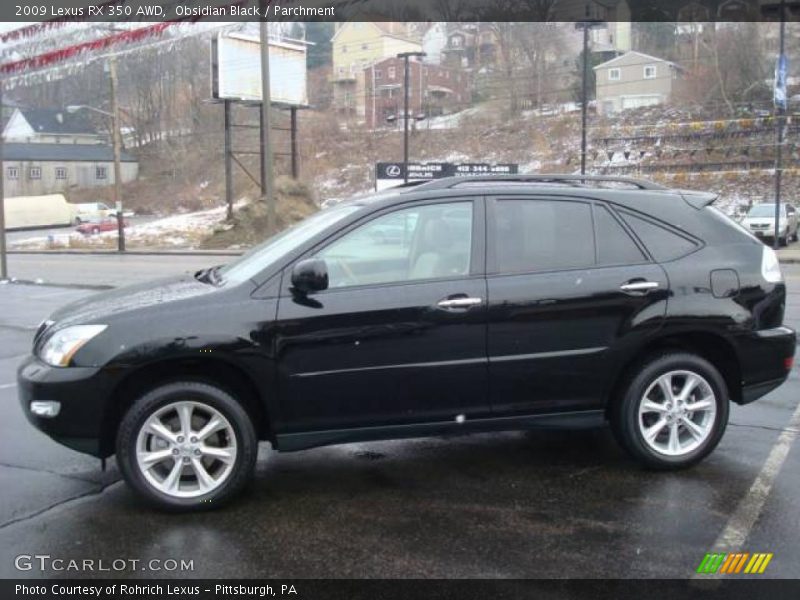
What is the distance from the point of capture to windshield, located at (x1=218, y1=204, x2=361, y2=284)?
15.6 feet

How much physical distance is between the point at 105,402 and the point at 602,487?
2752mm

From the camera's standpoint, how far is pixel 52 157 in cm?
8662

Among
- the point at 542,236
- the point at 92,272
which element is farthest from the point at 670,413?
the point at 92,272

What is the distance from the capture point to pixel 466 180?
5.08m

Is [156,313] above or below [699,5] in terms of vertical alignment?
below

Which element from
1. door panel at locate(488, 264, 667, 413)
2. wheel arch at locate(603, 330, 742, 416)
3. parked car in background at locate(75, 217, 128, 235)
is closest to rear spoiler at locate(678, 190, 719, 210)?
door panel at locate(488, 264, 667, 413)

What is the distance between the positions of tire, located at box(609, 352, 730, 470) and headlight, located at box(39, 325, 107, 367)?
117 inches

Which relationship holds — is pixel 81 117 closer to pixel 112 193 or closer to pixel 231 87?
pixel 112 193

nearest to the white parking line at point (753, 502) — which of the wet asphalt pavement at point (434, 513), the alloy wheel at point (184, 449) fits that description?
the wet asphalt pavement at point (434, 513)

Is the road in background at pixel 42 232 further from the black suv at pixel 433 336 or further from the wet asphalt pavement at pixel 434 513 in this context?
the black suv at pixel 433 336

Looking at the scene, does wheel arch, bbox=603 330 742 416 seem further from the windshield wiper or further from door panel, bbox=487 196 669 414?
the windshield wiper

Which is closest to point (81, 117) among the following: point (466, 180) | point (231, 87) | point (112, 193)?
point (112, 193)

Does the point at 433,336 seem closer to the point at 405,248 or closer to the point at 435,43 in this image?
the point at 405,248

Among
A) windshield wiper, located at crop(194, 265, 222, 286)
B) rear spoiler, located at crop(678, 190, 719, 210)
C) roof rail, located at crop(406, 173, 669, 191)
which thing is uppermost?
roof rail, located at crop(406, 173, 669, 191)
